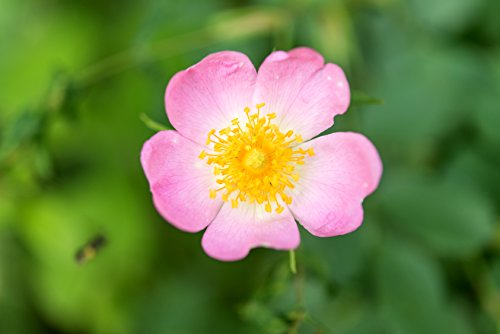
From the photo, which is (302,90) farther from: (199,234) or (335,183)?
(199,234)

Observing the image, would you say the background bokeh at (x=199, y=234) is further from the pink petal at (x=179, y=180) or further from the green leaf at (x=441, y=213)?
the pink petal at (x=179, y=180)

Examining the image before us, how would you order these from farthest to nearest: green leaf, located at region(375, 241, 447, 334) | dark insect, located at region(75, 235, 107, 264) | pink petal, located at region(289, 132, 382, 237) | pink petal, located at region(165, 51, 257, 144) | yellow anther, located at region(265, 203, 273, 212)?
green leaf, located at region(375, 241, 447, 334)
dark insect, located at region(75, 235, 107, 264)
yellow anther, located at region(265, 203, 273, 212)
pink petal, located at region(165, 51, 257, 144)
pink petal, located at region(289, 132, 382, 237)

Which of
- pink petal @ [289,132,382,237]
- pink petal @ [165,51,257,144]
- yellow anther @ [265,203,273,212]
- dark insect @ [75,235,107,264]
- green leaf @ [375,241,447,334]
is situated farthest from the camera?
green leaf @ [375,241,447,334]

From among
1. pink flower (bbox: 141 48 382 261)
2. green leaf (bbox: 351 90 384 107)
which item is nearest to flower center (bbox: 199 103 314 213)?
pink flower (bbox: 141 48 382 261)

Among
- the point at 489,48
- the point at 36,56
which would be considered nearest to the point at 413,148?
the point at 489,48

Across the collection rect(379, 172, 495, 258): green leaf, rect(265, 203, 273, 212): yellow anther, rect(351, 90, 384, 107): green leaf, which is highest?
rect(351, 90, 384, 107): green leaf

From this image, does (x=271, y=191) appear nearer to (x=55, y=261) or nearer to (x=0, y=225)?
(x=55, y=261)

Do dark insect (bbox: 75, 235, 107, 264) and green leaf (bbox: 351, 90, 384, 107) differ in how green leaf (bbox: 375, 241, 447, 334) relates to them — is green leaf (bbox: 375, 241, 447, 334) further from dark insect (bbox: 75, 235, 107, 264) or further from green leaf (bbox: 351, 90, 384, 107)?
dark insect (bbox: 75, 235, 107, 264)
